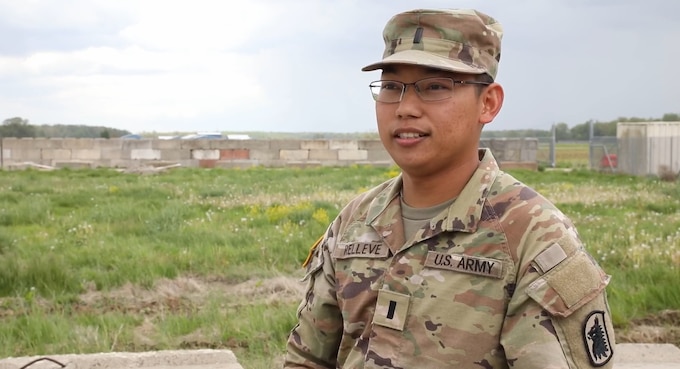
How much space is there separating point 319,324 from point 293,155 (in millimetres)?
22221

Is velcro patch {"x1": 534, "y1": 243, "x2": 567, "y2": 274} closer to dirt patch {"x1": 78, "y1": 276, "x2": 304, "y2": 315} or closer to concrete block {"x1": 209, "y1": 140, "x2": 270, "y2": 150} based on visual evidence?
dirt patch {"x1": 78, "y1": 276, "x2": 304, "y2": 315}

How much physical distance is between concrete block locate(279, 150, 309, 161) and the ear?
2229 centimetres

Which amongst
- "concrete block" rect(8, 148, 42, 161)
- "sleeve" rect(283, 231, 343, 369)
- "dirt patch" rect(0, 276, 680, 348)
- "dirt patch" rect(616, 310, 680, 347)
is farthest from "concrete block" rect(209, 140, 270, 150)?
"sleeve" rect(283, 231, 343, 369)

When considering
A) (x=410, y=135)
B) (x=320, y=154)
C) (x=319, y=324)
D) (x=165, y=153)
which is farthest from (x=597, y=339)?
(x=165, y=153)

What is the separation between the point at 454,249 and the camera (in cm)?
200

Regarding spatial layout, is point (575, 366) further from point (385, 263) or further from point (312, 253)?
point (312, 253)

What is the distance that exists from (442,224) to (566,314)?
1.21 ft

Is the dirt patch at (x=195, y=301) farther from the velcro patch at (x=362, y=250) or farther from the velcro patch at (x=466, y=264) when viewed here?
the velcro patch at (x=466, y=264)

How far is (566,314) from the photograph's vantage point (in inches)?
72.2

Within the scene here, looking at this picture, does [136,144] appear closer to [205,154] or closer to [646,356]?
[205,154]

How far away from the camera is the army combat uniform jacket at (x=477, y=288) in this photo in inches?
73.0

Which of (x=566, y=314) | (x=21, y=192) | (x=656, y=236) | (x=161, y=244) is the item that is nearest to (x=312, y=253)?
(x=566, y=314)

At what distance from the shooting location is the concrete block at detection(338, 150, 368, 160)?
80.8ft

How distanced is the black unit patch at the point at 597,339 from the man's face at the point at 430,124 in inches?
19.9
